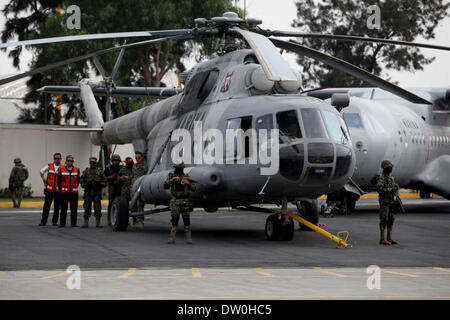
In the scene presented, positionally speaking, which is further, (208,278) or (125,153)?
(125,153)

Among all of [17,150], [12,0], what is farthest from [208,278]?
[12,0]

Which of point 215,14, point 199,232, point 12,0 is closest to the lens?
point 199,232

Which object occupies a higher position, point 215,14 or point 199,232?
point 215,14

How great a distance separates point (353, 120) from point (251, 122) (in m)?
9.01

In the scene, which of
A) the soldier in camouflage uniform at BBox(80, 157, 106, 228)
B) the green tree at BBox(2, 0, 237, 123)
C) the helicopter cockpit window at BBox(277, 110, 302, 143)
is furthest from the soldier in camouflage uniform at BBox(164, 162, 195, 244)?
the green tree at BBox(2, 0, 237, 123)

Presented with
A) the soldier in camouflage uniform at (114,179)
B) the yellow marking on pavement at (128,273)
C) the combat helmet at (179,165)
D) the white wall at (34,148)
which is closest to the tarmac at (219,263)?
the yellow marking on pavement at (128,273)

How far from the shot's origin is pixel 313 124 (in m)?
15.4

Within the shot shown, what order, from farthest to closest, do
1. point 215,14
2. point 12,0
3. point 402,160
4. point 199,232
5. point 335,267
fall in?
point 12,0, point 215,14, point 402,160, point 199,232, point 335,267

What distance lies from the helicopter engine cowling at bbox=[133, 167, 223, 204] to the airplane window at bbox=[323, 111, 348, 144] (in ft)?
8.44

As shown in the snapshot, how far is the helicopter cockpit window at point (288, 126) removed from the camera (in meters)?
15.3

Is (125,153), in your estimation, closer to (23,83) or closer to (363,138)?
(23,83)

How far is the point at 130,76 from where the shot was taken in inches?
1966

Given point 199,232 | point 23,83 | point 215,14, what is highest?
point 215,14
